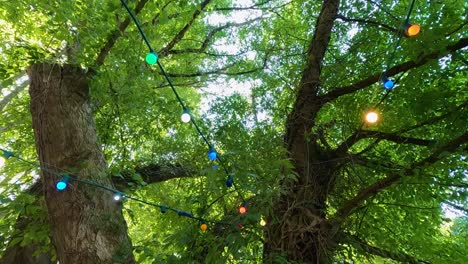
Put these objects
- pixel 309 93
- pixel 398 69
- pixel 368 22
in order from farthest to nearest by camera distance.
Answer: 1. pixel 309 93
2. pixel 368 22
3. pixel 398 69

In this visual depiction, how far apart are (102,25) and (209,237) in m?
1.87

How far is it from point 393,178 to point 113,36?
2.55m

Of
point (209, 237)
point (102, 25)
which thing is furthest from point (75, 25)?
point (209, 237)

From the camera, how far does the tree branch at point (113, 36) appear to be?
2.77 meters

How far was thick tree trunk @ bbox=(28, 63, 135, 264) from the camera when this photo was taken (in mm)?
2146

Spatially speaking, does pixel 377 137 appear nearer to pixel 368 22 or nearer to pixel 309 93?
pixel 309 93

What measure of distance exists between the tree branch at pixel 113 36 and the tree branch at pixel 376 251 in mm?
2575

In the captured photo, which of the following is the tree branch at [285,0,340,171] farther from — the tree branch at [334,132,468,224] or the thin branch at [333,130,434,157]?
the tree branch at [334,132,468,224]

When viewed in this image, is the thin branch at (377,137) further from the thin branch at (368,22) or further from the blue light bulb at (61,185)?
the blue light bulb at (61,185)

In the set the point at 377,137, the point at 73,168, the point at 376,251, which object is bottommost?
the point at 376,251

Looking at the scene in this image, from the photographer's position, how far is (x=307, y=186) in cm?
296

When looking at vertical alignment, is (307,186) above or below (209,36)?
below

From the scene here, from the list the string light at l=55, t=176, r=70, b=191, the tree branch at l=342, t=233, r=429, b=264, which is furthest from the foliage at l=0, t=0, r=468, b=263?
the string light at l=55, t=176, r=70, b=191

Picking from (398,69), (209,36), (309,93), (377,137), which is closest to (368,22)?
(398,69)
